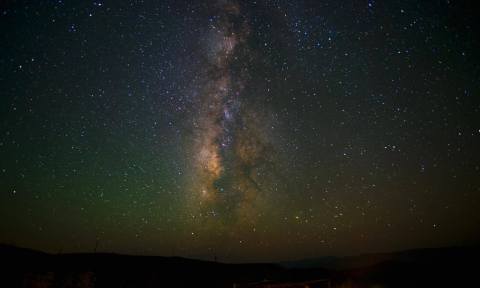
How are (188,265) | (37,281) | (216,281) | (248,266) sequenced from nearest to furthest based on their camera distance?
(37,281) → (216,281) → (188,265) → (248,266)

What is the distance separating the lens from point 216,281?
27.0 metres

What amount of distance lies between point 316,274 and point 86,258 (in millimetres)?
22929

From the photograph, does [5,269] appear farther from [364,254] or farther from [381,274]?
[364,254]

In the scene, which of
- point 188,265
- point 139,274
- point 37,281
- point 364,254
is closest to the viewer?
point 37,281

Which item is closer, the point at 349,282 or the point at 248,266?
the point at 349,282

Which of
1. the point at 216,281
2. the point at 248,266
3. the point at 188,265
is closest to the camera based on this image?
the point at 216,281

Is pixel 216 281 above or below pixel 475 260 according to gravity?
below

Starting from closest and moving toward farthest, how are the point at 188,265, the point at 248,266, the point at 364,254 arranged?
the point at 188,265
the point at 248,266
the point at 364,254

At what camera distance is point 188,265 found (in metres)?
30.5

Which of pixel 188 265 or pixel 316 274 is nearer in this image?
pixel 316 274

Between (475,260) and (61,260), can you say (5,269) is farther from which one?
(475,260)

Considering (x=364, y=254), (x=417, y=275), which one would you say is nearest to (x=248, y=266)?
(x=417, y=275)

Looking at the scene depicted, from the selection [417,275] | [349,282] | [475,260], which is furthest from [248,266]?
[475,260]

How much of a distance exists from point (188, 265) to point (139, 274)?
7.62m
